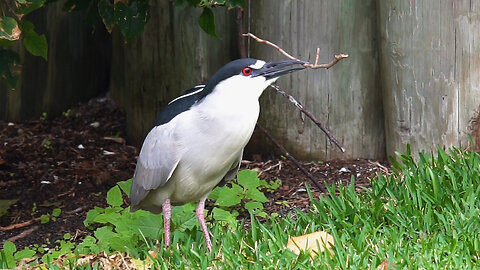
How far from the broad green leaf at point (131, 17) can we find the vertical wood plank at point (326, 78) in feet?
3.36

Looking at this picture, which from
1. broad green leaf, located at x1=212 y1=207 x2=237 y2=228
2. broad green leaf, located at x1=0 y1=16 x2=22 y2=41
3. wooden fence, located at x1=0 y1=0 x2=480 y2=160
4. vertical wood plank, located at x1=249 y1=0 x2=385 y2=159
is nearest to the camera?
broad green leaf, located at x1=0 y1=16 x2=22 y2=41

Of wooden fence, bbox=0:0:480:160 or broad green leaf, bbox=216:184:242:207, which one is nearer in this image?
broad green leaf, bbox=216:184:242:207

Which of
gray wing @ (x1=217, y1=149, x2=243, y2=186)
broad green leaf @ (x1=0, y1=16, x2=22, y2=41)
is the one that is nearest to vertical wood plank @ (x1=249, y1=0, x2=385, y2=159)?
gray wing @ (x1=217, y1=149, x2=243, y2=186)

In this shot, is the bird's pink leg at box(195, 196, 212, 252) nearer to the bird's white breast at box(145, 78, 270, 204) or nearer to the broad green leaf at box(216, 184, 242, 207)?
the bird's white breast at box(145, 78, 270, 204)

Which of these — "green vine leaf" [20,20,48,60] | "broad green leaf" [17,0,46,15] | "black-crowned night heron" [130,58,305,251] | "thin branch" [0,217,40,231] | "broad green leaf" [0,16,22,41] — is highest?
"broad green leaf" [17,0,46,15]

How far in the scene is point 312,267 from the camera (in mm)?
4055

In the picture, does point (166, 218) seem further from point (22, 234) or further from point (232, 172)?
point (22, 234)

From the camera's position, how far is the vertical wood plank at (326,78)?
19.7 ft

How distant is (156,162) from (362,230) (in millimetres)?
1144

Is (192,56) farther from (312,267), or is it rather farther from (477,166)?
(312,267)

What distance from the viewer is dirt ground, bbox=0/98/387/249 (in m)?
5.64

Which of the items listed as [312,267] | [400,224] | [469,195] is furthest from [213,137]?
[469,195]

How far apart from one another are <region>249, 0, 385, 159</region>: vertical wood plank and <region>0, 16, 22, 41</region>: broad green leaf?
77.3 inches

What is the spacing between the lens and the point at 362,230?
448 cm
